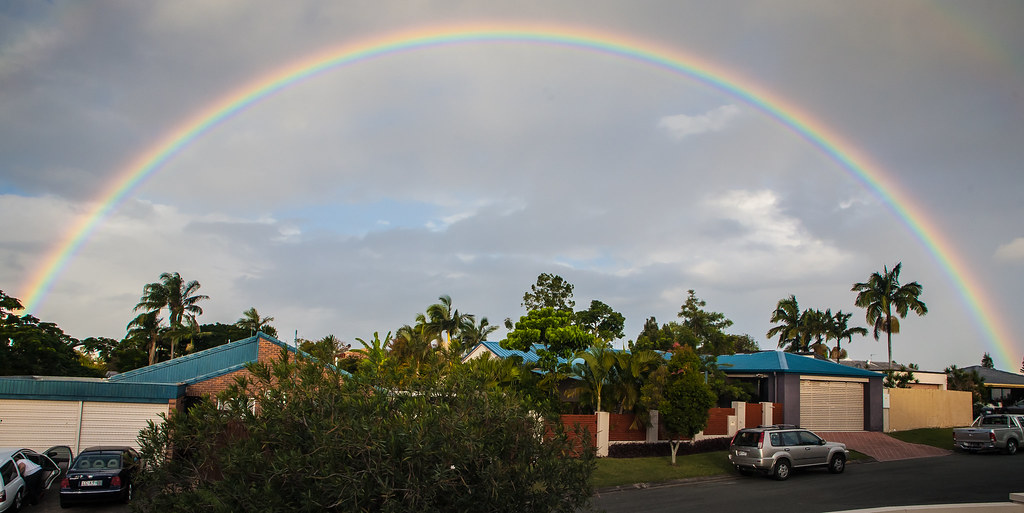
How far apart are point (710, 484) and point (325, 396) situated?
61.9 ft

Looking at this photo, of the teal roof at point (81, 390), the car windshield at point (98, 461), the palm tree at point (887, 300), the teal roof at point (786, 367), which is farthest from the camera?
the palm tree at point (887, 300)

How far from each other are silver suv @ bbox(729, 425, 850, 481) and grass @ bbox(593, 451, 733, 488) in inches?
52.6

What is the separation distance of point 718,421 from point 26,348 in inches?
1549

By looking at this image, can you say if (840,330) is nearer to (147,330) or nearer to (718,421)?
(718,421)

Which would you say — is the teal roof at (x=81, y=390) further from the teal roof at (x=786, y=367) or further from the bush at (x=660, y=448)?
the teal roof at (x=786, y=367)

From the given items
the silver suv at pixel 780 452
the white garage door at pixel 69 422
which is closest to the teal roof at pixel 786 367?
the silver suv at pixel 780 452

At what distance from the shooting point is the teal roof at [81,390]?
2248 centimetres

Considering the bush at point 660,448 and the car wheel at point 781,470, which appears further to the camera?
the bush at point 660,448

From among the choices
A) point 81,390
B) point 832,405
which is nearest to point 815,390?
point 832,405

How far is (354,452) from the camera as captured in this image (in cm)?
502

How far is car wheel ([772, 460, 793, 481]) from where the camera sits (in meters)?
21.9

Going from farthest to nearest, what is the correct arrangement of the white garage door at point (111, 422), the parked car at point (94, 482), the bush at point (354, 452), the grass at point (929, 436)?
the grass at point (929, 436)
the white garage door at point (111, 422)
the parked car at point (94, 482)
the bush at point (354, 452)

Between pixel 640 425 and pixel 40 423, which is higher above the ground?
pixel 640 425

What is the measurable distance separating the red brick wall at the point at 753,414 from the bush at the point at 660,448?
2990mm
